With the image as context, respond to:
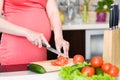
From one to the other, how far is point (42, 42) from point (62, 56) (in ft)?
0.42

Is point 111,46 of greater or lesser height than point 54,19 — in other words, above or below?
below

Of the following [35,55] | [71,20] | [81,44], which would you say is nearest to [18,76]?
[35,55]

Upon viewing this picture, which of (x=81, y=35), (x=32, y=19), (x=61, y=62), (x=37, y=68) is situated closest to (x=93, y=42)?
(x=81, y=35)

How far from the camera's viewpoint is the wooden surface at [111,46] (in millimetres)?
1293

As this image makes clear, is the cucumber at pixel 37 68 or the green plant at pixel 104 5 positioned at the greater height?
the green plant at pixel 104 5

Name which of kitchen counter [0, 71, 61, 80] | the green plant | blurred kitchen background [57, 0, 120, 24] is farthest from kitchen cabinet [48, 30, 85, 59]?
kitchen counter [0, 71, 61, 80]

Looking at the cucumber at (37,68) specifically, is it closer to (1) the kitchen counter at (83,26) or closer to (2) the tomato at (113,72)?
(2) the tomato at (113,72)

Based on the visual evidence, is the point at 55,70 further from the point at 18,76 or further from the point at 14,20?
the point at 14,20

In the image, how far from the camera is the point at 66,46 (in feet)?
4.82

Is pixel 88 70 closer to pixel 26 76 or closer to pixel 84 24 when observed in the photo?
pixel 26 76

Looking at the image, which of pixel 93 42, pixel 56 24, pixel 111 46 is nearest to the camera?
pixel 111 46

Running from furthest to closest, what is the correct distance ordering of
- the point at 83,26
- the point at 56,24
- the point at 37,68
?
the point at 83,26 → the point at 56,24 → the point at 37,68

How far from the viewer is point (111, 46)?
1296mm

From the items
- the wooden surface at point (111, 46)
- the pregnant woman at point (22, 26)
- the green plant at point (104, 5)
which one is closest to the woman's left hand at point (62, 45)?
the pregnant woman at point (22, 26)
